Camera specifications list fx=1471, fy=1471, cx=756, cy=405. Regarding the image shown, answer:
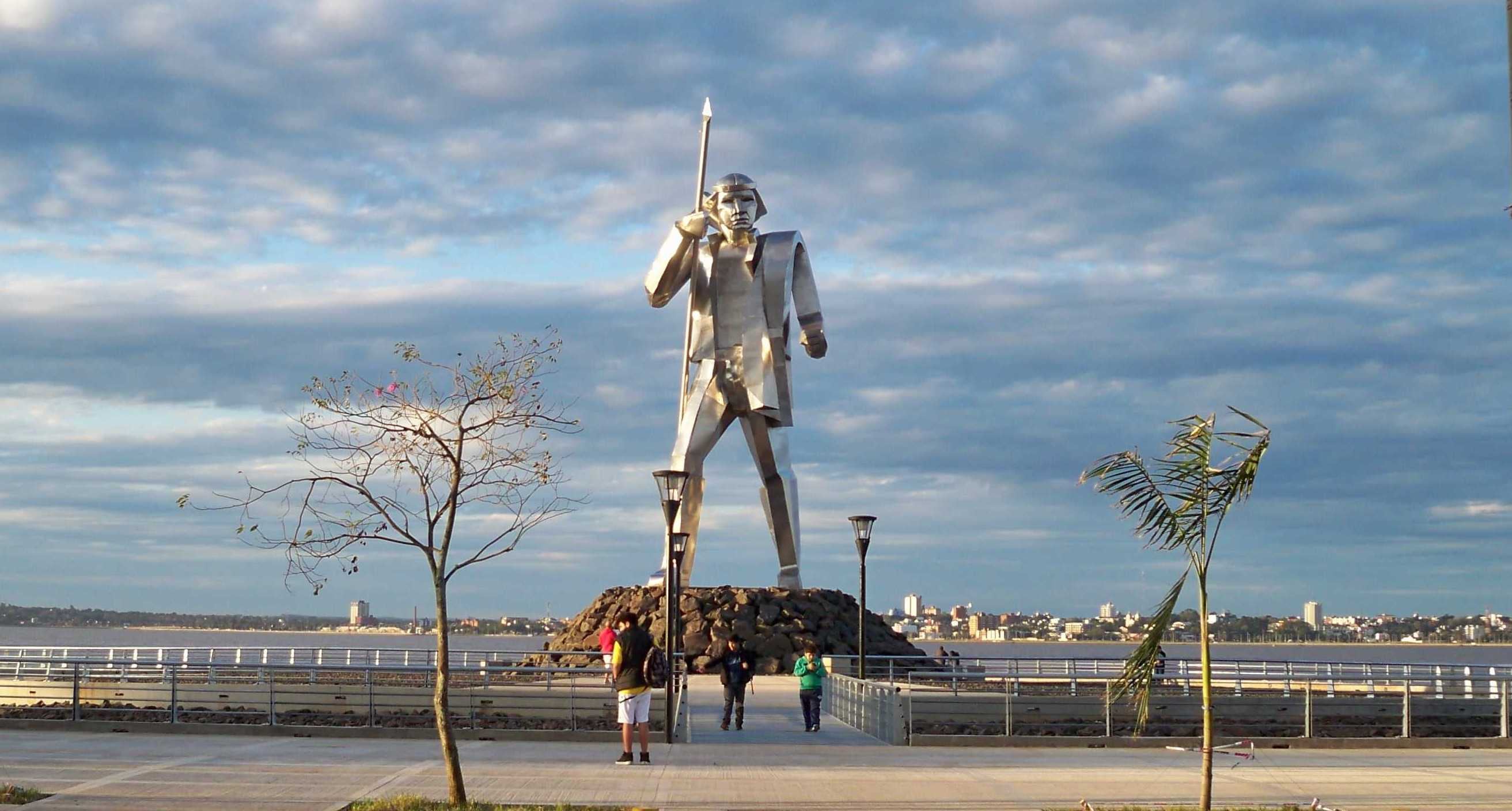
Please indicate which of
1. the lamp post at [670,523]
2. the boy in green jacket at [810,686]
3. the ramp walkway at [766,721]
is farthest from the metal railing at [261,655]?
the boy in green jacket at [810,686]

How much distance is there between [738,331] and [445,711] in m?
19.9


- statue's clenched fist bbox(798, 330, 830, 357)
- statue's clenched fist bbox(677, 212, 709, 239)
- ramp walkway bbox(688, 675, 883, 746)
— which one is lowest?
ramp walkway bbox(688, 675, 883, 746)

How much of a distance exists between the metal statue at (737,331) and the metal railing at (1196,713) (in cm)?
1012

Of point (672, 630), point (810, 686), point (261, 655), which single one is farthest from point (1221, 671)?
point (261, 655)

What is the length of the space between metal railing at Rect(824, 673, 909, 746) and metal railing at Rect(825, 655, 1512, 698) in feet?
2.70

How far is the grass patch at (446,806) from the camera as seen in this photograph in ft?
37.1

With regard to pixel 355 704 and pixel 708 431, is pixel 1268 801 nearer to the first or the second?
pixel 355 704

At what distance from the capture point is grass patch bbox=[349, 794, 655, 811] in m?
11.3

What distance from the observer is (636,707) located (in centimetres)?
1548

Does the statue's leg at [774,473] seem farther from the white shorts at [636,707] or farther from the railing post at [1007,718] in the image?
the white shorts at [636,707]

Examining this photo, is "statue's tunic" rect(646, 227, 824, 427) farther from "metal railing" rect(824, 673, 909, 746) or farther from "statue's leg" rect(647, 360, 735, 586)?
"metal railing" rect(824, 673, 909, 746)

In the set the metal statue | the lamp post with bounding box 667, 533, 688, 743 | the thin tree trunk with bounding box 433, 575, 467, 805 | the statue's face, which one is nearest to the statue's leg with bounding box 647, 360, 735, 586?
the metal statue

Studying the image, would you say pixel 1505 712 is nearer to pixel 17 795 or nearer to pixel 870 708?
pixel 870 708

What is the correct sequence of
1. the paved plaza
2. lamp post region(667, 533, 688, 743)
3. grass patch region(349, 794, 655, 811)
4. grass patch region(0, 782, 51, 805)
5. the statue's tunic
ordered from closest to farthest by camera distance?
grass patch region(349, 794, 655, 811) < grass patch region(0, 782, 51, 805) < the paved plaza < lamp post region(667, 533, 688, 743) < the statue's tunic
